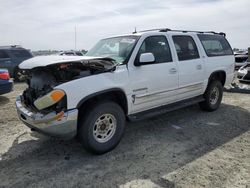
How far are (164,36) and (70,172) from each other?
10.2 ft

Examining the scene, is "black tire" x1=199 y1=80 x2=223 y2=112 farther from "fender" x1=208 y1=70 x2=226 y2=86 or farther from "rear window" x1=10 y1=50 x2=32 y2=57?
"rear window" x1=10 y1=50 x2=32 y2=57

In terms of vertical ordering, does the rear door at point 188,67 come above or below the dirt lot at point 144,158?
above

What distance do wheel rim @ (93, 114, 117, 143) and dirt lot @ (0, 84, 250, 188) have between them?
28 centimetres

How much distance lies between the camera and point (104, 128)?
4.22 metres

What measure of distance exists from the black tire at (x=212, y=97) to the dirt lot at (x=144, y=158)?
73 cm

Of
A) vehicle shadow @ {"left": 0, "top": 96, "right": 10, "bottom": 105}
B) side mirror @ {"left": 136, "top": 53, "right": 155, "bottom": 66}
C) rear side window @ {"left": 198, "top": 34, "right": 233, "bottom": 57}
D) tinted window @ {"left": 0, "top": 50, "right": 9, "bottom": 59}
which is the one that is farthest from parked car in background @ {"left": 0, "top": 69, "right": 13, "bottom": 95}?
rear side window @ {"left": 198, "top": 34, "right": 233, "bottom": 57}

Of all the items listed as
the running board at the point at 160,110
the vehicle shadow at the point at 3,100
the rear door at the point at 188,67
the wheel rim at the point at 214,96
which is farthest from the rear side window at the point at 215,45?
the vehicle shadow at the point at 3,100

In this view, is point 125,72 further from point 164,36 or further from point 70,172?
point 70,172

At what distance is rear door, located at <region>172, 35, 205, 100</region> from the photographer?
5.38 m

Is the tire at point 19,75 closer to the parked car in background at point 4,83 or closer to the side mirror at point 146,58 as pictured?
the parked car in background at point 4,83

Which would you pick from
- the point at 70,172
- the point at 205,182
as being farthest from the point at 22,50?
the point at 205,182

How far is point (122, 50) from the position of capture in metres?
4.76

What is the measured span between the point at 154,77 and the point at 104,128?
131 cm

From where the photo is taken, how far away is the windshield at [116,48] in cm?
461
